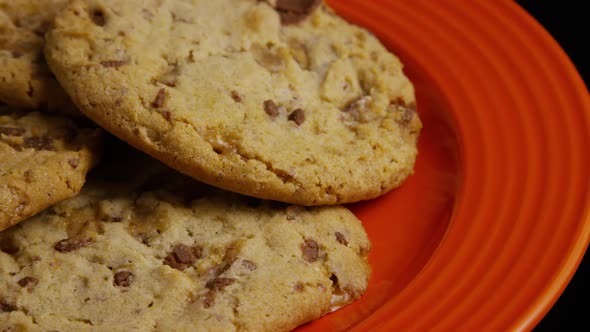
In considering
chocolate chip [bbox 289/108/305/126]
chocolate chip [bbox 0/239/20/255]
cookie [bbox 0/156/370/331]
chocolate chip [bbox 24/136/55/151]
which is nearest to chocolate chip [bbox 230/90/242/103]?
chocolate chip [bbox 289/108/305/126]

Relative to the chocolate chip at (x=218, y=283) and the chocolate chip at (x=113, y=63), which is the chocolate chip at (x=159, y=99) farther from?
the chocolate chip at (x=218, y=283)

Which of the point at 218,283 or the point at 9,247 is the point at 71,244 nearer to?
the point at 9,247

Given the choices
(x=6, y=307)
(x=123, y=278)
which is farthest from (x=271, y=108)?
(x=6, y=307)

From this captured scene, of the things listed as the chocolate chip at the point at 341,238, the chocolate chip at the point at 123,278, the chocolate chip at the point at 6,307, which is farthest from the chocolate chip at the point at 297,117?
the chocolate chip at the point at 6,307

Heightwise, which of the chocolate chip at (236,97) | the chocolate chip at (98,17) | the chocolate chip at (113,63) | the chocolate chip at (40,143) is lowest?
the chocolate chip at (40,143)

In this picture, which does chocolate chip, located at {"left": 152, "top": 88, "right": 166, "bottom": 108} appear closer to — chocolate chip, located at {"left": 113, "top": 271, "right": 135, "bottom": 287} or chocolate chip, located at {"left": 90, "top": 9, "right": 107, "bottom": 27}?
chocolate chip, located at {"left": 90, "top": 9, "right": 107, "bottom": 27}

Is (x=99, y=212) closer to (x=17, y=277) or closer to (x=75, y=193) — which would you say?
(x=75, y=193)
